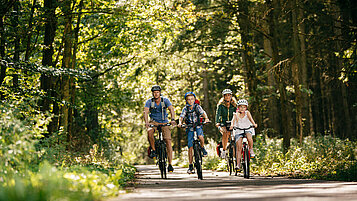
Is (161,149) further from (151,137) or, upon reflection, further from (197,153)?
(197,153)

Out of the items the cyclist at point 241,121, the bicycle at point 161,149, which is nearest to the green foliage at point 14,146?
the bicycle at point 161,149

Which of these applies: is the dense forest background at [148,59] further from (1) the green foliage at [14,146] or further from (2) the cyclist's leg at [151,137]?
(2) the cyclist's leg at [151,137]

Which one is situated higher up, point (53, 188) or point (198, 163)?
point (53, 188)

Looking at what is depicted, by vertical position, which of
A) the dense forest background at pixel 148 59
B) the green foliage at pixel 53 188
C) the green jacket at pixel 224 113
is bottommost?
the green foliage at pixel 53 188

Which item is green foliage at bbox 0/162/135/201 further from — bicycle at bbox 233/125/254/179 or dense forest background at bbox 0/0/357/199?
bicycle at bbox 233/125/254/179

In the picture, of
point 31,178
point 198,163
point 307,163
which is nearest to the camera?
point 31,178

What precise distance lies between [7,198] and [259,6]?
15.3 meters

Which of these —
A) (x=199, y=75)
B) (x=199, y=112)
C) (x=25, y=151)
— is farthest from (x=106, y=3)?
(x=25, y=151)

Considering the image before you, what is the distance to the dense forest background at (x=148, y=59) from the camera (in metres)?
13.4

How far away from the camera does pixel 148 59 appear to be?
99.0 feet

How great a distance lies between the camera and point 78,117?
32.0 m

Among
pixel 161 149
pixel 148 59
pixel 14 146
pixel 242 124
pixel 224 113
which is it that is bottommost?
pixel 161 149

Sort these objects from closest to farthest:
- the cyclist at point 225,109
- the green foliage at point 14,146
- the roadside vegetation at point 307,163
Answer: the green foliage at point 14,146, the roadside vegetation at point 307,163, the cyclist at point 225,109

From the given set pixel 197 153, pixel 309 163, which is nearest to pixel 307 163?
pixel 309 163
